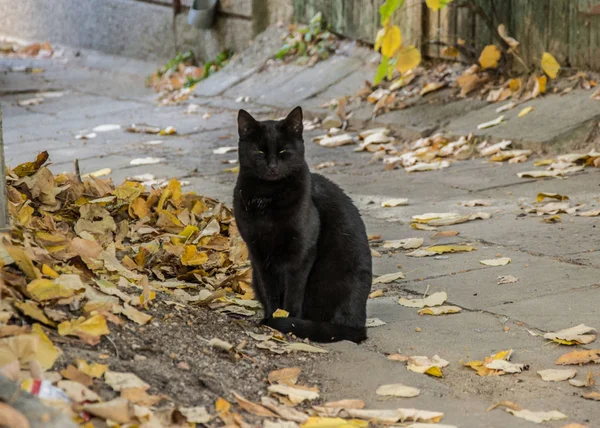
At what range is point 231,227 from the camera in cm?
493

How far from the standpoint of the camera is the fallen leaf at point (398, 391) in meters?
3.00

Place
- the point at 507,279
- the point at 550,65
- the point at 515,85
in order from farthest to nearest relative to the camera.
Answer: the point at 515,85, the point at 550,65, the point at 507,279

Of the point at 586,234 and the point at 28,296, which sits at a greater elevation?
the point at 28,296

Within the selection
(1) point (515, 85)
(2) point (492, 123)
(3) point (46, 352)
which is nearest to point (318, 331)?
(3) point (46, 352)

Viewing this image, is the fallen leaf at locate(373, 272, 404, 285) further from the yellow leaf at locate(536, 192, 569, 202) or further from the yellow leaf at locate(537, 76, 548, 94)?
the yellow leaf at locate(537, 76, 548, 94)

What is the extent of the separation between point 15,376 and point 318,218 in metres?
1.68

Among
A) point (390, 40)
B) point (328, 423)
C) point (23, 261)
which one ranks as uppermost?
point (390, 40)

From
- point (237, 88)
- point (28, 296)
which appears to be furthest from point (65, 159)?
point (28, 296)

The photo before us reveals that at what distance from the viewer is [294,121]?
3916 millimetres

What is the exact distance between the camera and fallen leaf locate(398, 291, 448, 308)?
3986 millimetres

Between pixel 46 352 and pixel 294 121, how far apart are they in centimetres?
165

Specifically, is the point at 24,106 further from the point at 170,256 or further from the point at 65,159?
the point at 170,256

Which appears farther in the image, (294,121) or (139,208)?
(139,208)

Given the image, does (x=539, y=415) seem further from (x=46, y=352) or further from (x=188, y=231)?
(x=188, y=231)
